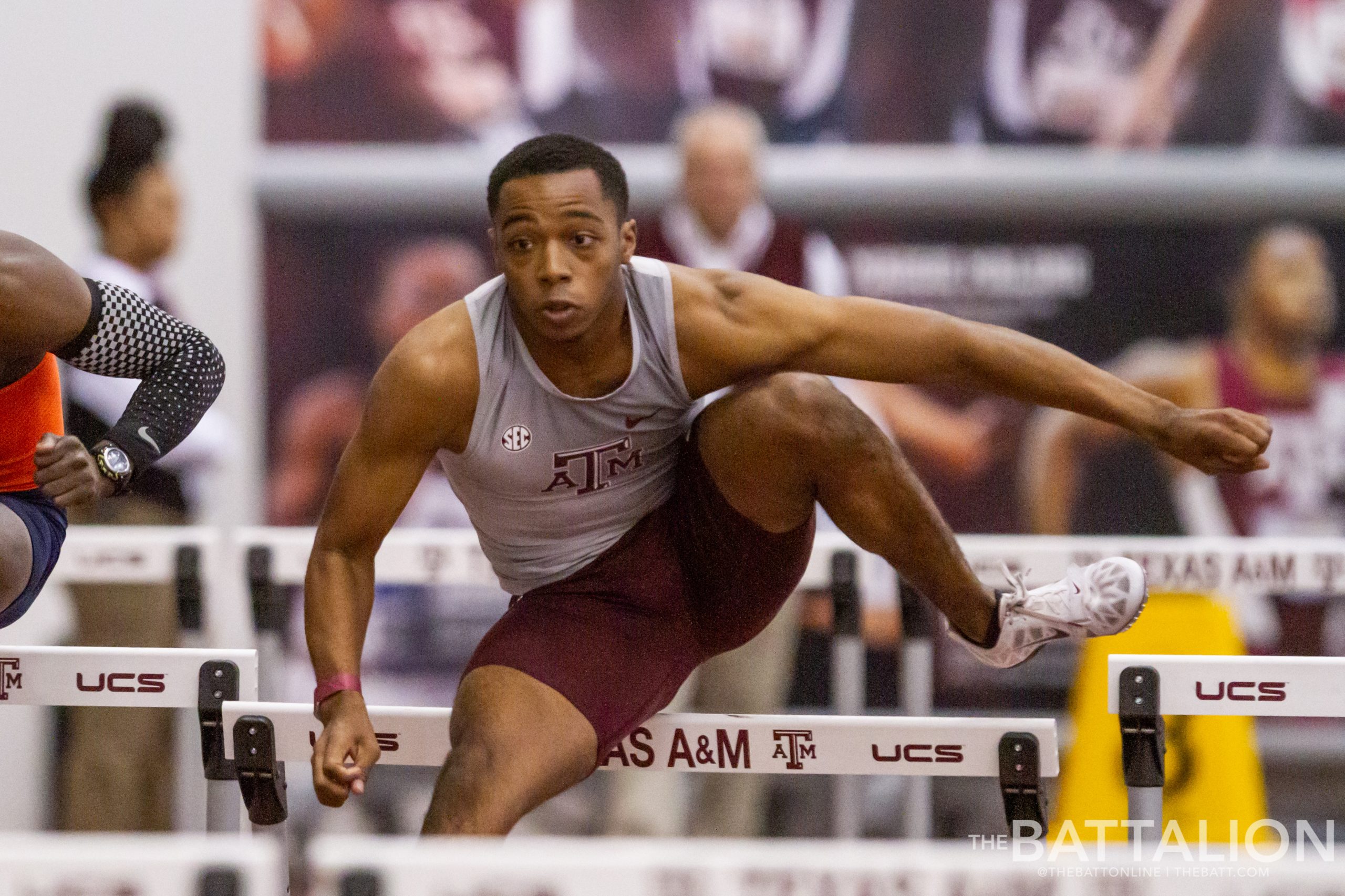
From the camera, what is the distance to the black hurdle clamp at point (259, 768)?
276cm

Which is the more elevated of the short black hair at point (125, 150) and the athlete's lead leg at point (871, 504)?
the short black hair at point (125, 150)

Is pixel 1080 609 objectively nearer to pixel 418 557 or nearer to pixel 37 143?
pixel 418 557

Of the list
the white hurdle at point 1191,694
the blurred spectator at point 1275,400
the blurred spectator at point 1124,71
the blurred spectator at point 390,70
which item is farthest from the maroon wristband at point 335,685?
the blurred spectator at point 1124,71

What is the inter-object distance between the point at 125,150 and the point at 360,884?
3.29 metres

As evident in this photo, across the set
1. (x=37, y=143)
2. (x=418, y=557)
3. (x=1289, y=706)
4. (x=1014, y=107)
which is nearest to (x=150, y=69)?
(x=37, y=143)

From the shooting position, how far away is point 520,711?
2.65 metres

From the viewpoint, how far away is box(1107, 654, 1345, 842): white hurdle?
8.99 feet

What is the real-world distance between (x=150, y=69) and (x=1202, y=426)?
340 cm

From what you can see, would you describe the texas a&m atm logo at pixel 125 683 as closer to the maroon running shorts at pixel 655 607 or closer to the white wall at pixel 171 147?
the maroon running shorts at pixel 655 607

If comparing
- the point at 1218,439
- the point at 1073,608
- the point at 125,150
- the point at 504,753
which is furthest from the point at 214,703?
the point at 125,150

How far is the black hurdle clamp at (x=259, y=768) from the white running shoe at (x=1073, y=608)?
3.97 ft

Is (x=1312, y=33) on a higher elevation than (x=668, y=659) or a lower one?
higher

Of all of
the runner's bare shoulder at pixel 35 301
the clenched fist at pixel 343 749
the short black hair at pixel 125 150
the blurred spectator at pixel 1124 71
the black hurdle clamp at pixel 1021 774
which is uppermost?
the blurred spectator at pixel 1124 71

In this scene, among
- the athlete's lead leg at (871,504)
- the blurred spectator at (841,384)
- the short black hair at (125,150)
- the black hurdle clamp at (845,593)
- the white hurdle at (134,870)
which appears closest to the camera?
the white hurdle at (134,870)
